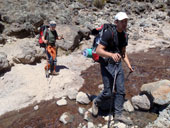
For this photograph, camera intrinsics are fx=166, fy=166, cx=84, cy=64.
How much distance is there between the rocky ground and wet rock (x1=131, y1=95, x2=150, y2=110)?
5cm

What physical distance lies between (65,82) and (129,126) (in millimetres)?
3464

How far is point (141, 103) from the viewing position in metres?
4.54

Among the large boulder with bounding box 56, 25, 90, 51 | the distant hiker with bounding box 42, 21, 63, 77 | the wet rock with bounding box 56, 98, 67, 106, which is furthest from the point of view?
the large boulder with bounding box 56, 25, 90, 51

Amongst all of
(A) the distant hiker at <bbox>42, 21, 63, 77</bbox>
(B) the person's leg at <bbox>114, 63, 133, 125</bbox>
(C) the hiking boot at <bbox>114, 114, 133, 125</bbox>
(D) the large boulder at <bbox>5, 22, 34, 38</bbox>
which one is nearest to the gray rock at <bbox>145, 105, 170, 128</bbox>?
(C) the hiking boot at <bbox>114, 114, 133, 125</bbox>

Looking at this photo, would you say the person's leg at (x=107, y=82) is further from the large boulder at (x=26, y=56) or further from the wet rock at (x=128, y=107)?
the large boulder at (x=26, y=56)

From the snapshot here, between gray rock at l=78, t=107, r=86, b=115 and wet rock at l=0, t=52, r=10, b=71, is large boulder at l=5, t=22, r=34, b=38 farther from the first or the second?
gray rock at l=78, t=107, r=86, b=115

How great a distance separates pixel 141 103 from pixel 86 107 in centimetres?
161

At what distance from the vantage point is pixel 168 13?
18.1 metres

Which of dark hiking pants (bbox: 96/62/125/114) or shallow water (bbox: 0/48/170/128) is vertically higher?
dark hiking pants (bbox: 96/62/125/114)

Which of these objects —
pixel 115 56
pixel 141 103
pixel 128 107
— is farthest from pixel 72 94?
pixel 115 56

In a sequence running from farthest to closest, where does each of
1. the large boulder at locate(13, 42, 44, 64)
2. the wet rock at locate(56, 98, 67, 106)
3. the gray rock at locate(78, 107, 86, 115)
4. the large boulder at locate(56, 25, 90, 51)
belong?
the large boulder at locate(56, 25, 90, 51)
the large boulder at locate(13, 42, 44, 64)
the wet rock at locate(56, 98, 67, 106)
the gray rock at locate(78, 107, 86, 115)

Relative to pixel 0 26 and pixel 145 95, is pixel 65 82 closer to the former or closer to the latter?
pixel 145 95

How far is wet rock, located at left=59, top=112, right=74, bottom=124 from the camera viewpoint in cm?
450

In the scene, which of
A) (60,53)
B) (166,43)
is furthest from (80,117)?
(166,43)
